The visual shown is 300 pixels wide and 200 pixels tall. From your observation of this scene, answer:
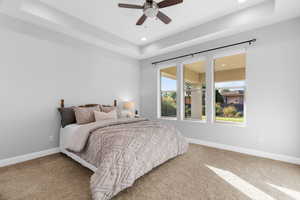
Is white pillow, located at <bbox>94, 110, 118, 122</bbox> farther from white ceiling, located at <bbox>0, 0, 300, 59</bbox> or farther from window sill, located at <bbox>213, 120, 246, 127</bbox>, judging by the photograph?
window sill, located at <bbox>213, 120, 246, 127</bbox>

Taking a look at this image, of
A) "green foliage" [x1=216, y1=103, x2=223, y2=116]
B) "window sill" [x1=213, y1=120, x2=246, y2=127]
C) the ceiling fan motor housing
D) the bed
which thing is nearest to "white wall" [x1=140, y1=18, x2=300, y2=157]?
"window sill" [x1=213, y1=120, x2=246, y2=127]

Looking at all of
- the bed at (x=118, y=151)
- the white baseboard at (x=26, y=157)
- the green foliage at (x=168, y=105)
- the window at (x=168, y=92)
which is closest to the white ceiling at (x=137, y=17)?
the window at (x=168, y=92)

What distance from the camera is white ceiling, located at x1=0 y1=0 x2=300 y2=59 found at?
247 centimetres

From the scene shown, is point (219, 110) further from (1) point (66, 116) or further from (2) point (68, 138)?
(1) point (66, 116)

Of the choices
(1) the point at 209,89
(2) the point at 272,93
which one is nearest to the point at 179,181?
(1) the point at 209,89

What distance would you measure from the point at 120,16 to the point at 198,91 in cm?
277

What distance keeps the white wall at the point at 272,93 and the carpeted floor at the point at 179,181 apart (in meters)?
0.44

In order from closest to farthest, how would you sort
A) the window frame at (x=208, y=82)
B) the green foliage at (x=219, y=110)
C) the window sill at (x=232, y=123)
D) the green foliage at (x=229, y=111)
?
the window sill at (x=232, y=123), the window frame at (x=208, y=82), the green foliage at (x=229, y=111), the green foliage at (x=219, y=110)

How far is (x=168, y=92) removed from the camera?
459 centimetres

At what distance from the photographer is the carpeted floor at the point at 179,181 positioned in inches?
65.9

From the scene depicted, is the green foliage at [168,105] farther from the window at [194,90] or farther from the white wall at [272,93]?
the white wall at [272,93]

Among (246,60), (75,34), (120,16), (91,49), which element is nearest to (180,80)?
(246,60)

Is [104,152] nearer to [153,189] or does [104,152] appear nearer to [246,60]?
[153,189]

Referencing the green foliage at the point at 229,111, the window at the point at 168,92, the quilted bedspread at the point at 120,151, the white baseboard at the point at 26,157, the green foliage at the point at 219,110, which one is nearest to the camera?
the quilted bedspread at the point at 120,151
